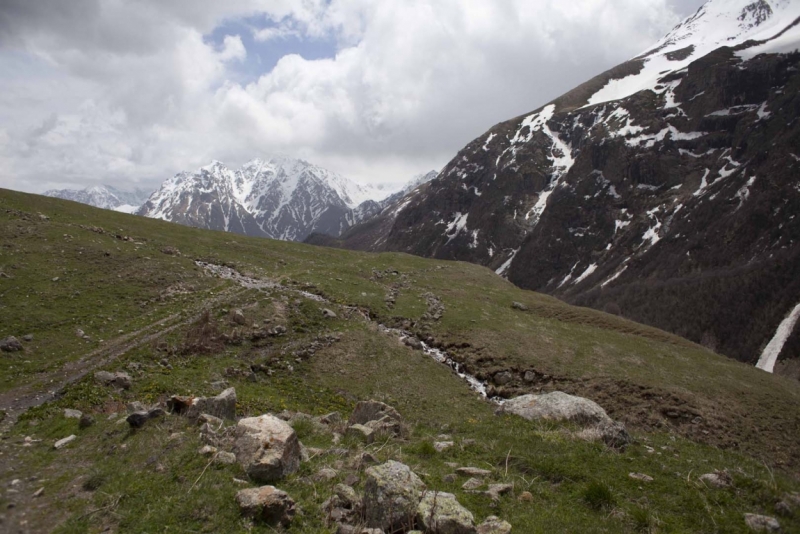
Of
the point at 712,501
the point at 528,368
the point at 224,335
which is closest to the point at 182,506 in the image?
the point at 712,501

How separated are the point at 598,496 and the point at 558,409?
7018 millimetres

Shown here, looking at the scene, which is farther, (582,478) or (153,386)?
(153,386)

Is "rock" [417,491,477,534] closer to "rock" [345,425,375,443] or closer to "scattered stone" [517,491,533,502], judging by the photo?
"scattered stone" [517,491,533,502]

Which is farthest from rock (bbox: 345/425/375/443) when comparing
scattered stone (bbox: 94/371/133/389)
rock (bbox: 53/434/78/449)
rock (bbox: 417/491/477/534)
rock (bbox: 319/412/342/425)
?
scattered stone (bbox: 94/371/133/389)

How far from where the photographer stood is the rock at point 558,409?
52.5ft

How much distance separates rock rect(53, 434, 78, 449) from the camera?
44.0 feet

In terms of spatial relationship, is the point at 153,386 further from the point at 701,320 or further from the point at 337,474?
the point at 701,320

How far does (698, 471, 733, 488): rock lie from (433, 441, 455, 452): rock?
284 inches

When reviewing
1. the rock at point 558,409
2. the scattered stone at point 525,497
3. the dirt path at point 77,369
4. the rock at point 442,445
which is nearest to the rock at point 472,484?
the scattered stone at point 525,497

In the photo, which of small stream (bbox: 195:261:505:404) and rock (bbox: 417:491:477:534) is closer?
rock (bbox: 417:491:477:534)

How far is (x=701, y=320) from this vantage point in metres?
152

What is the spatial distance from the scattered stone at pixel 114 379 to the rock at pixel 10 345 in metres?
7.13

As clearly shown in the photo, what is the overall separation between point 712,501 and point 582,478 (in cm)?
300

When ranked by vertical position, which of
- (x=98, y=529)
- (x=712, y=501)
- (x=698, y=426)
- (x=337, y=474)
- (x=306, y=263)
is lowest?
(x=698, y=426)
